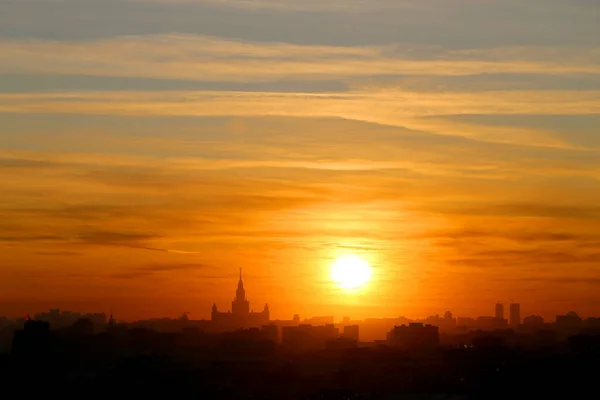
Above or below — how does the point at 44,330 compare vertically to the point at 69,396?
above

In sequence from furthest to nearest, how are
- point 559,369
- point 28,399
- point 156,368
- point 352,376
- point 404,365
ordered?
point 404,365
point 352,376
point 156,368
point 559,369
point 28,399

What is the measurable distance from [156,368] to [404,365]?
46149mm

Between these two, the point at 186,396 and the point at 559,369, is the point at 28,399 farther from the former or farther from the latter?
the point at 559,369

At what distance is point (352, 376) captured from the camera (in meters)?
177

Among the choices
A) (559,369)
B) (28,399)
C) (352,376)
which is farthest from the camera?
(352,376)

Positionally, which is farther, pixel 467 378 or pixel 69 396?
pixel 467 378

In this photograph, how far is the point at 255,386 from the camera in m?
158

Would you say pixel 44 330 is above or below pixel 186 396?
above

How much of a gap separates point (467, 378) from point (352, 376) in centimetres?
2080

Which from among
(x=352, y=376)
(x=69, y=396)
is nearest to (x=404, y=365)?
(x=352, y=376)

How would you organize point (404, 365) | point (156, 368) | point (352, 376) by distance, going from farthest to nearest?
point (404, 365), point (352, 376), point (156, 368)

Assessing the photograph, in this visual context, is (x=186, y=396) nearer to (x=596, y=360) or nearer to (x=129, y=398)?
(x=129, y=398)

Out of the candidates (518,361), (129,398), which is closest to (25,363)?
(129,398)

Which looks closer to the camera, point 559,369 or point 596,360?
point 559,369
